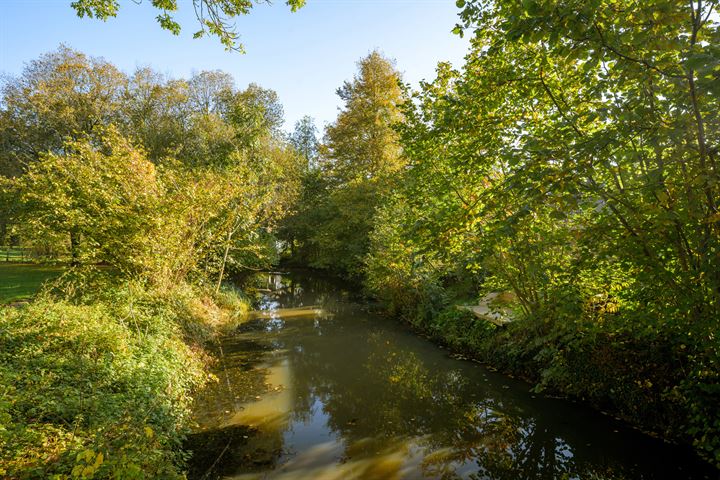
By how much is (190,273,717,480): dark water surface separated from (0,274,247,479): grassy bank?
37.3 inches

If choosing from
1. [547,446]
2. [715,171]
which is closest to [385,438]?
[547,446]

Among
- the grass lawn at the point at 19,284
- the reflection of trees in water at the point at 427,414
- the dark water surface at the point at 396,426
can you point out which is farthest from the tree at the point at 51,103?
the reflection of trees in water at the point at 427,414

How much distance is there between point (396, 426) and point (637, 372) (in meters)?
4.04

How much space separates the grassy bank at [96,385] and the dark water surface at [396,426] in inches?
37.3

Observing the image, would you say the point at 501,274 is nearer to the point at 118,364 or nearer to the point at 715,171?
the point at 715,171

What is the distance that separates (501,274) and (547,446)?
342 cm

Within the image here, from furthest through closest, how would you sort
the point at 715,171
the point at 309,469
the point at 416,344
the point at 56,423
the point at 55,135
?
the point at 55,135
the point at 416,344
the point at 309,469
the point at 56,423
the point at 715,171

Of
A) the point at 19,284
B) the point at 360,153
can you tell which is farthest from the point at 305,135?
the point at 19,284

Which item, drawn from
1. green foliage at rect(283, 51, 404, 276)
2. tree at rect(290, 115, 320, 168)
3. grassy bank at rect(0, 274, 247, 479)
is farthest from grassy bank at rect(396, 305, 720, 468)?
tree at rect(290, 115, 320, 168)

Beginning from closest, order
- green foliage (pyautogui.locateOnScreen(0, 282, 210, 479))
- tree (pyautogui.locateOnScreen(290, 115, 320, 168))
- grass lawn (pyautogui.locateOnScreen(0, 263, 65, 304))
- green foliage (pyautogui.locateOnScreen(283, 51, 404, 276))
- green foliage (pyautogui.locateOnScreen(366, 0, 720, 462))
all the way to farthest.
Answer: green foliage (pyautogui.locateOnScreen(366, 0, 720, 462)), green foliage (pyautogui.locateOnScreen(0, 282, 210, 479)), grass lawn (pyautogui.locateOnScreen(0, 263, 65, 304)), green foliage (pyautogui.locateOnScreen(283, 51, 404, 276)), tree (pyautogui.locateOnScreen(290, 115, 320, 168))

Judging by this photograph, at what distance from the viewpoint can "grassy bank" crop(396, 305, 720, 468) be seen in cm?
533

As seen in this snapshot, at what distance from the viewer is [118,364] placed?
269 inches

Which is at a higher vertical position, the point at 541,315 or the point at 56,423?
the point at 541,315

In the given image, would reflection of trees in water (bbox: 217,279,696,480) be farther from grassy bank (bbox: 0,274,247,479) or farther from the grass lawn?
the grass lawn
